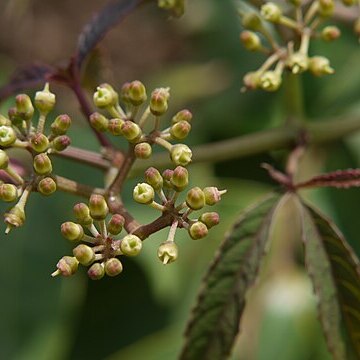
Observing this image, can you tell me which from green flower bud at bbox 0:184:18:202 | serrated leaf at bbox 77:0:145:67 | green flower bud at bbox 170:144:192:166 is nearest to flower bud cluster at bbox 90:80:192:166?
green flower bud at bbox 170:144:192:166

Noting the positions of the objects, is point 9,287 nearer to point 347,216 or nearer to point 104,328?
point 104,328

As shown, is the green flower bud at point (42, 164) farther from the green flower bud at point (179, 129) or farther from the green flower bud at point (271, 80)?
the green flower bud at point (271, 80)

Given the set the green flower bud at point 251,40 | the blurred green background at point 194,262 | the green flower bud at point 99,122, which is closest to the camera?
the green flower bud at point 99,122

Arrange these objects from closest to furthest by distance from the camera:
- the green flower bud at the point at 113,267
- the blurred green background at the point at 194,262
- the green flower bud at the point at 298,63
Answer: the green flower bud at the point at 113,267 → the green flower bud at the point at 298,63 → the blurred green background at the point at 194,262

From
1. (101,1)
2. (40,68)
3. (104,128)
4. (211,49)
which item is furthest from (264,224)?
(101,1)

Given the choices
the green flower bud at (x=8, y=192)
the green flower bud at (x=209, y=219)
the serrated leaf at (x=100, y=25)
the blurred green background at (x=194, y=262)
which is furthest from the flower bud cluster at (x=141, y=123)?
the blurred green background at (x=194, y=262)

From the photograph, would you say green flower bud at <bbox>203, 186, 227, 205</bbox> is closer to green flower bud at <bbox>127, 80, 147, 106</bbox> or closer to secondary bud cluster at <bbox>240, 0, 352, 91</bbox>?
green flower bud at <bbox>127, 80, 147, 106</bbox>
